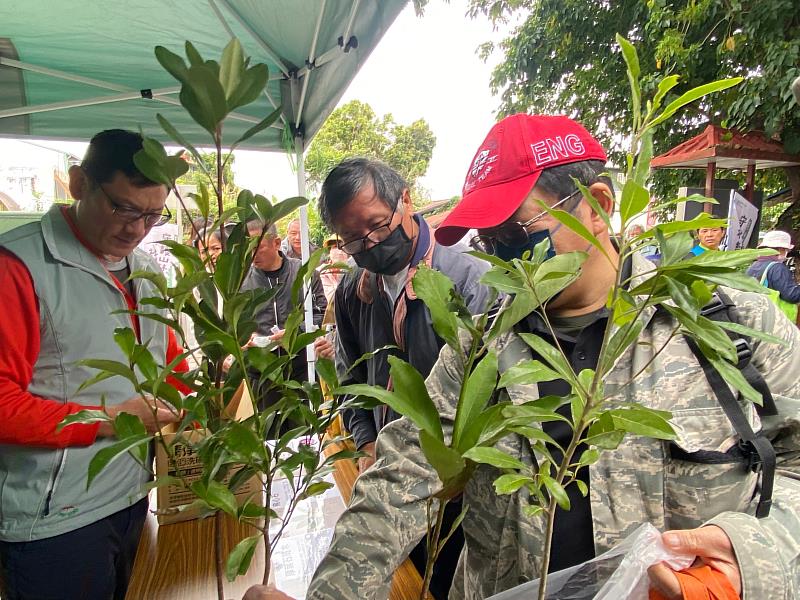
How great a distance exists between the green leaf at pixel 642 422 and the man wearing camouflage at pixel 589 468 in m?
0.26

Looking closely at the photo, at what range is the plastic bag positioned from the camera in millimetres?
578

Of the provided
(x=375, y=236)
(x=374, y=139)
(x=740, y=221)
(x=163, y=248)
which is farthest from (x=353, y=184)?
(x=374, y=139)

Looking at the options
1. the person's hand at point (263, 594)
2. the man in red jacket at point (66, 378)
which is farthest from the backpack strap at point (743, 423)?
the man in red jacket at point (66, 378)

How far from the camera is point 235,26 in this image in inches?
77.1

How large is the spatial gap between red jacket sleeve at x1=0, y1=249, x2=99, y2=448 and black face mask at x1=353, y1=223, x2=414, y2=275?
833 mm

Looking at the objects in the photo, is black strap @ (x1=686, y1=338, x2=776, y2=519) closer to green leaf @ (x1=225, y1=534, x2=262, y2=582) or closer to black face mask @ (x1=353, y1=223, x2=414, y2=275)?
green leaf @ (x1=225, y1=534, x2=262, y2=582)

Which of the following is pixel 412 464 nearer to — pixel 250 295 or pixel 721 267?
pixel 250 295

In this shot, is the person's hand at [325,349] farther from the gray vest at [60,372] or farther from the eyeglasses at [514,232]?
the eyeglasses at [514,232]

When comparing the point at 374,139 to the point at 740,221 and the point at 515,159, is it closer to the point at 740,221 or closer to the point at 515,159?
the point at 740,221

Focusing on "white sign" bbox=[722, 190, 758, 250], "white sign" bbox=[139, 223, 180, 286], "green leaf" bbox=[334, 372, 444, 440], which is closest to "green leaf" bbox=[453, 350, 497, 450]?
"green leaf" bbox=[334, 372, 444, 440]

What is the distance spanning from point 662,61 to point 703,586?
6.07 metres

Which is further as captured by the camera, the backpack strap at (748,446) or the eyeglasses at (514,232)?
the eyeglasses at (514,232)

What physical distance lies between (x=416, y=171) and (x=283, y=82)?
24990 mm

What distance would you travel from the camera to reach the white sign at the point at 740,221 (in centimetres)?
357
